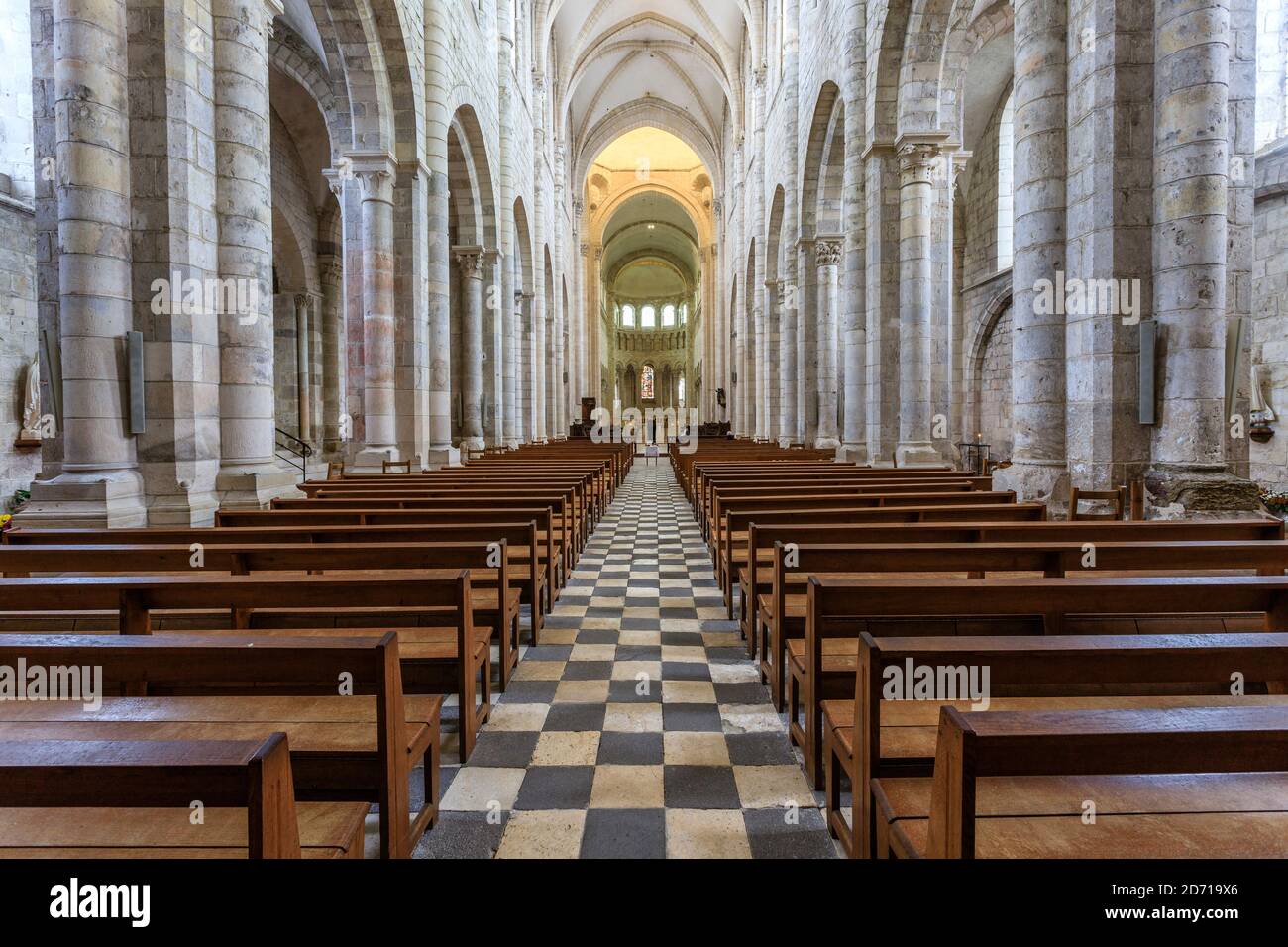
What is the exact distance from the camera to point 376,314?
10352 mm

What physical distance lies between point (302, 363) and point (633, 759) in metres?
19.0

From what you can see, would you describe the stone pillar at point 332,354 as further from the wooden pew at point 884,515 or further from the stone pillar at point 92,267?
the wooden pew at point 884,515

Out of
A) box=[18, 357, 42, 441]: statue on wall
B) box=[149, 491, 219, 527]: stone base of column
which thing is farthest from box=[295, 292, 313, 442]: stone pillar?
box=[149, 491, 219, 527]: stone base of column

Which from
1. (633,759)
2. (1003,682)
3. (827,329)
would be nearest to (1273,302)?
(827,329)

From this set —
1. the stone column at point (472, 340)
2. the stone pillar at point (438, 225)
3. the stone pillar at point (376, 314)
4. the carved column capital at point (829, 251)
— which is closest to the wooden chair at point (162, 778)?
the stone pillar at point (376, 314)

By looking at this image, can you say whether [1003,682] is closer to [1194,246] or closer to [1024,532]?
[1024,532]

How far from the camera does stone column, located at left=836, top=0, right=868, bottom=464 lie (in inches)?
442

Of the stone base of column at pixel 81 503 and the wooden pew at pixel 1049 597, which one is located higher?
the stone base of column at pixel 81 503

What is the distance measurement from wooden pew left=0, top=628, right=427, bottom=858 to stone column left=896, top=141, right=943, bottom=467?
8.94m

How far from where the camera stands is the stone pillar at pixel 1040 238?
5.96 meters

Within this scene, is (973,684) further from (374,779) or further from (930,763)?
(374,779)

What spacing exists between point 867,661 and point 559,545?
4349 millimetres

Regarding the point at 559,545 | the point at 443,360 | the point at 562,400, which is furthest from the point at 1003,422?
the point at 562,400

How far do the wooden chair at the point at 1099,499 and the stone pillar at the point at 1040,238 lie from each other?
0.44 m
